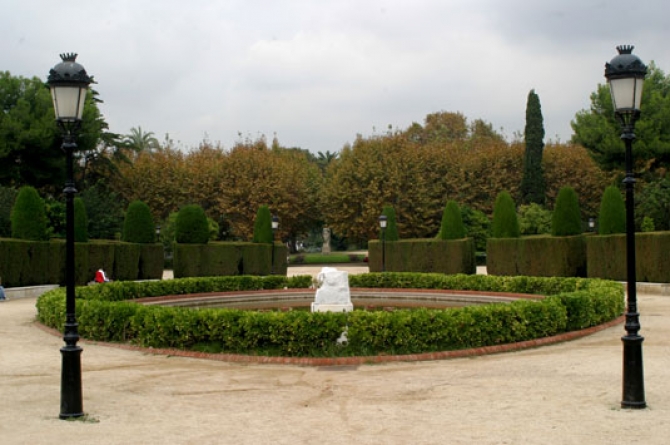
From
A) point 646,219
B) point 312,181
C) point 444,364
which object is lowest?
point 444,364

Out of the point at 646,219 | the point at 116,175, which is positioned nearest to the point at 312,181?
the point at 116,175

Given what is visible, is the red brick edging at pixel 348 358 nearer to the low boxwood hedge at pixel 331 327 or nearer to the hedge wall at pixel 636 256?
the low boxwood hedge at pixel 331 327

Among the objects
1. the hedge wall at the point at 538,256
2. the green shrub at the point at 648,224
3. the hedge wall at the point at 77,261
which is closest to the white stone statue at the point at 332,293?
the hedge wall at the point at 77,261

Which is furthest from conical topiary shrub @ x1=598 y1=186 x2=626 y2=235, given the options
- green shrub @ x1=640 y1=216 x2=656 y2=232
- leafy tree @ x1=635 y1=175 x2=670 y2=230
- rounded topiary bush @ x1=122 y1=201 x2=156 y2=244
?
rounded topiary bush @ x1=122 y1=201 x2=156 y2=244

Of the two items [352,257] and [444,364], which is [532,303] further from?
[352,257]

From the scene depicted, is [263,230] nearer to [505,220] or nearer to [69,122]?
[505,220]

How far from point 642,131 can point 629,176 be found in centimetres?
4004

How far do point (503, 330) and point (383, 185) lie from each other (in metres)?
40.1

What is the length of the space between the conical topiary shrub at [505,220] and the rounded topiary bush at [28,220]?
20.2 m

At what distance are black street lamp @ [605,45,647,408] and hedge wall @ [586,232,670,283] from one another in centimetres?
1965

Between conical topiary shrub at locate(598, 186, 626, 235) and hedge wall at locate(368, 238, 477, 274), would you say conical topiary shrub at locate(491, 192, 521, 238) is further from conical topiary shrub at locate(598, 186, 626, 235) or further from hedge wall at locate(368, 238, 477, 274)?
conical topiary shrub at locate(598, 186, 626, 235)

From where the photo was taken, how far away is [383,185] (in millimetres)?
53125

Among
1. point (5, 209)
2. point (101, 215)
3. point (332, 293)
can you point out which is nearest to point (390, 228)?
point (5, 209)

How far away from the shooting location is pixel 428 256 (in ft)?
121
